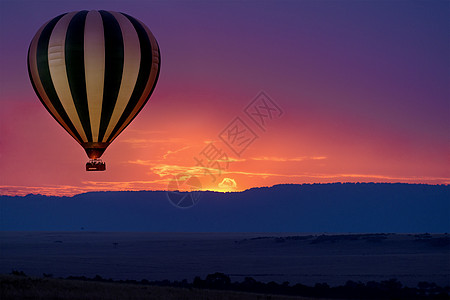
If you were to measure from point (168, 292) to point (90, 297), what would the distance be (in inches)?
197

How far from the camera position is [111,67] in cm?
3023

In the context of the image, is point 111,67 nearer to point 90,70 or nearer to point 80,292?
point 90,70

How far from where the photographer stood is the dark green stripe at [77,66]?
29.9 meters

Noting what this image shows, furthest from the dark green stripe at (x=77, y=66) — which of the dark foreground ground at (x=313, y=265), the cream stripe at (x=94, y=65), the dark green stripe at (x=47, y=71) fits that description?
the dark foreground ground at (x=313, y=265)

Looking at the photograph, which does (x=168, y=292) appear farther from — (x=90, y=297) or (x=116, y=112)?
(x=116, y=112)

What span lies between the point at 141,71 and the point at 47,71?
4061mm

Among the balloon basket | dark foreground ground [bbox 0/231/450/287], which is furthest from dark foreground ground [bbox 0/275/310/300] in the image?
dark foreground ground [bbox 0/231/450/287]

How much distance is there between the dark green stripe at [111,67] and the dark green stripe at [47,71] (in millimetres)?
1590

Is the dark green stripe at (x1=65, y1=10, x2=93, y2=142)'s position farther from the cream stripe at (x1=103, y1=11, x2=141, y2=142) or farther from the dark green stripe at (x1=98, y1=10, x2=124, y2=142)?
the cream stripe at (x1=103, y1=11, x2=141, y2=142)

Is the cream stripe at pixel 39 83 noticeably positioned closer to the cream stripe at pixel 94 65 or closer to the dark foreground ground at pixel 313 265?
the cream stripe at pixel 94 65

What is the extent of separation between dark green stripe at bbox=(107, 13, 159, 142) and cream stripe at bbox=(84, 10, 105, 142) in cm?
126

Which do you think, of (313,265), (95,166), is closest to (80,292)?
(95,166)

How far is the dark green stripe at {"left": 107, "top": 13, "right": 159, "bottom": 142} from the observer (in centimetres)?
3089

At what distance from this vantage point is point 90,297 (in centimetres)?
2548
